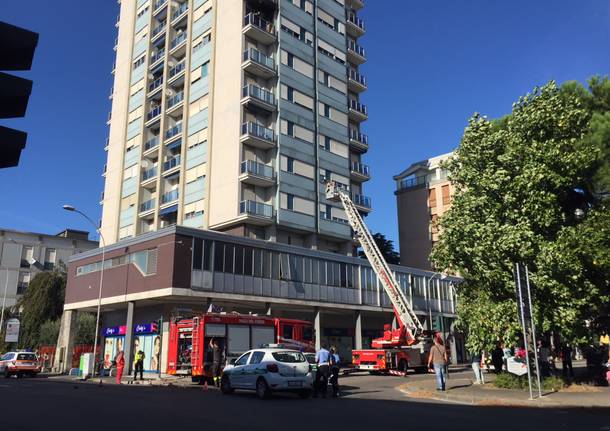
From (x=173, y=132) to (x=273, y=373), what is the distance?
37.2m

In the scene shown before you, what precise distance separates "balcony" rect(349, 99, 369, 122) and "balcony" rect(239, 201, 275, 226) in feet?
53.7

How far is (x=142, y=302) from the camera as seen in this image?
119 ft

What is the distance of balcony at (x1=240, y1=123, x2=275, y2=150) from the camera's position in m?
42.1

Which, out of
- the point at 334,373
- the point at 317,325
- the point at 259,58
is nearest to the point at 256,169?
the point at 259,58

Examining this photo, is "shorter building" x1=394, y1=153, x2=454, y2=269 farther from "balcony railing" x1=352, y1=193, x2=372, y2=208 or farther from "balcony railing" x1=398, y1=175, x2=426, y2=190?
"balcony railing" x1=352, y1=193, x2=372, y2=208

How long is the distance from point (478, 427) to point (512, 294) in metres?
9.32

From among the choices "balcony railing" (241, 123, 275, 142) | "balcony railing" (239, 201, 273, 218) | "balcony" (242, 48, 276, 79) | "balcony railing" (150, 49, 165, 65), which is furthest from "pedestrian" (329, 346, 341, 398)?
"balcony railing" (150, 49, 165, 65)

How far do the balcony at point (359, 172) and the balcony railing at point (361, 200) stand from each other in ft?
6.55

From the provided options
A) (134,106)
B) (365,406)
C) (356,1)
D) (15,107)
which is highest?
(356,1)

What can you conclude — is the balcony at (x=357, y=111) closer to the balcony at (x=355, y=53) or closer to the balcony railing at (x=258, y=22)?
the balcony at (x=355, y=53)

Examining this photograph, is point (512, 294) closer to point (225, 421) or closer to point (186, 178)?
point (225, 421)

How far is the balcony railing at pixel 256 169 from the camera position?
41594mm

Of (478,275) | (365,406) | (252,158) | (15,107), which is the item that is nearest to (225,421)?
(365,406)

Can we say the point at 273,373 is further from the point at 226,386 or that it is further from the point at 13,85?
the point at 13,85
